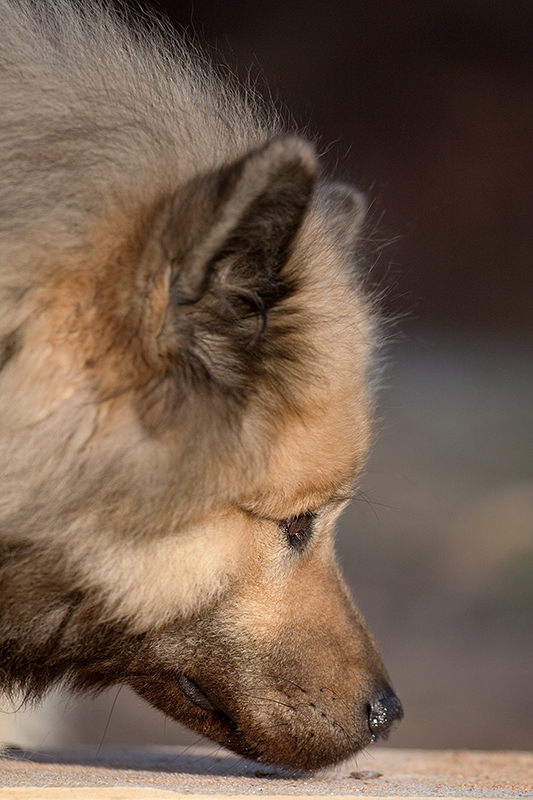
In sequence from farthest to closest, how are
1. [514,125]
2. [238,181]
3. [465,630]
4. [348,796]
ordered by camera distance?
[514,125] < [465,630] < [348,796] < [238,181]

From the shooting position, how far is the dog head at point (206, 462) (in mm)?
1686

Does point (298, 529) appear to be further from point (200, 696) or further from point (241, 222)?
point (241, 222)

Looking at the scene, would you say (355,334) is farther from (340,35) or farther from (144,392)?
(340,35)

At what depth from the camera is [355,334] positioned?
222 cm

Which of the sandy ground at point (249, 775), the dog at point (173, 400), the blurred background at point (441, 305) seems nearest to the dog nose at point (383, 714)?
the dog at point (173, 400)

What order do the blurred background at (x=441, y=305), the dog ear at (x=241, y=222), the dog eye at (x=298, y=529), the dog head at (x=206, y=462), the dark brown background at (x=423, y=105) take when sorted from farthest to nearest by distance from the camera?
1. the dark brown background at (x=423, y=105)
2. the blurred background at (x=441, y=305)
3. the dog eye at (x=298, y=529)
4. the dog head at (x=206, y=462)
5. the dog ear at (x=241, y=222)

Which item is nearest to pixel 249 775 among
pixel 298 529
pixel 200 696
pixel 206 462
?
pixel 200 696

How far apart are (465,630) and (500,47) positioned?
4.35 meters

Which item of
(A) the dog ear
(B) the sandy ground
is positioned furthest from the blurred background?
(A) the dog ear

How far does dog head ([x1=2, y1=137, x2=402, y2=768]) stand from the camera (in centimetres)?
169

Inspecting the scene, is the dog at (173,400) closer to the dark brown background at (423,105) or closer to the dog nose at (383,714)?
the dog nose at (383,714)

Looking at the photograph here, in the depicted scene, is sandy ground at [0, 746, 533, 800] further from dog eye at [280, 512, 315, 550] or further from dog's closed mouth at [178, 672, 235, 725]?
dog eye at [280, 512, 315, 550]

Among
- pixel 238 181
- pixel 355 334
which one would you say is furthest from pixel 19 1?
pixel 355 334

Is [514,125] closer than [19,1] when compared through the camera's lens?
No
